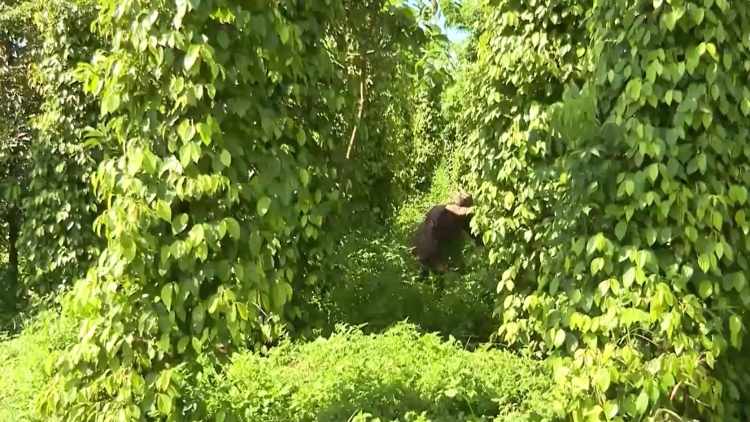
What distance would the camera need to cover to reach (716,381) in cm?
253

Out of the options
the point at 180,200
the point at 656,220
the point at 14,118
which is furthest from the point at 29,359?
the point at 656,220

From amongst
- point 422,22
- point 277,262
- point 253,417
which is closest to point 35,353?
point 253,417

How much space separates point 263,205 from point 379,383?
142cm

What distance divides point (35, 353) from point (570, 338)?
330cm

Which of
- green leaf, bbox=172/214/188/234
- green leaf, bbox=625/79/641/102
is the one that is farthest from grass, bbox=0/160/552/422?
green leaf, bbox=625/79/641/102

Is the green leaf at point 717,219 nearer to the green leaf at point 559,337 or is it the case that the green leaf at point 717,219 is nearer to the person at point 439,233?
the green leaf at point 559,337

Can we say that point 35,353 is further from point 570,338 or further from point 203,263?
point 570,338

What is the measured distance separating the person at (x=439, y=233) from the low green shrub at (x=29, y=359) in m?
3.76

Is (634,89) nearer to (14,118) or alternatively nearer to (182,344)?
(182,344)

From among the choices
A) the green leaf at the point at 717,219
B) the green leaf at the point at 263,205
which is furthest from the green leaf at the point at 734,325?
the green leaf at the point at 263,205

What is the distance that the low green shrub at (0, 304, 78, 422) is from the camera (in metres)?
3.57

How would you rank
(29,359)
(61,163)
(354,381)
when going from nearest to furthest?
(354,381)
(29,359)
(61,163)

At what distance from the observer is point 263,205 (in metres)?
2.28

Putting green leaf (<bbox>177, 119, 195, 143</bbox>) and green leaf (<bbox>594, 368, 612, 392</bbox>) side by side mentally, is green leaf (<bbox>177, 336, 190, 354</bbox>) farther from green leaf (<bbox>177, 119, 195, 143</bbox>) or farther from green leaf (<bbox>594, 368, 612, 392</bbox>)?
green leaf (<bbox>594, 368, 612, 392</bbox>)
